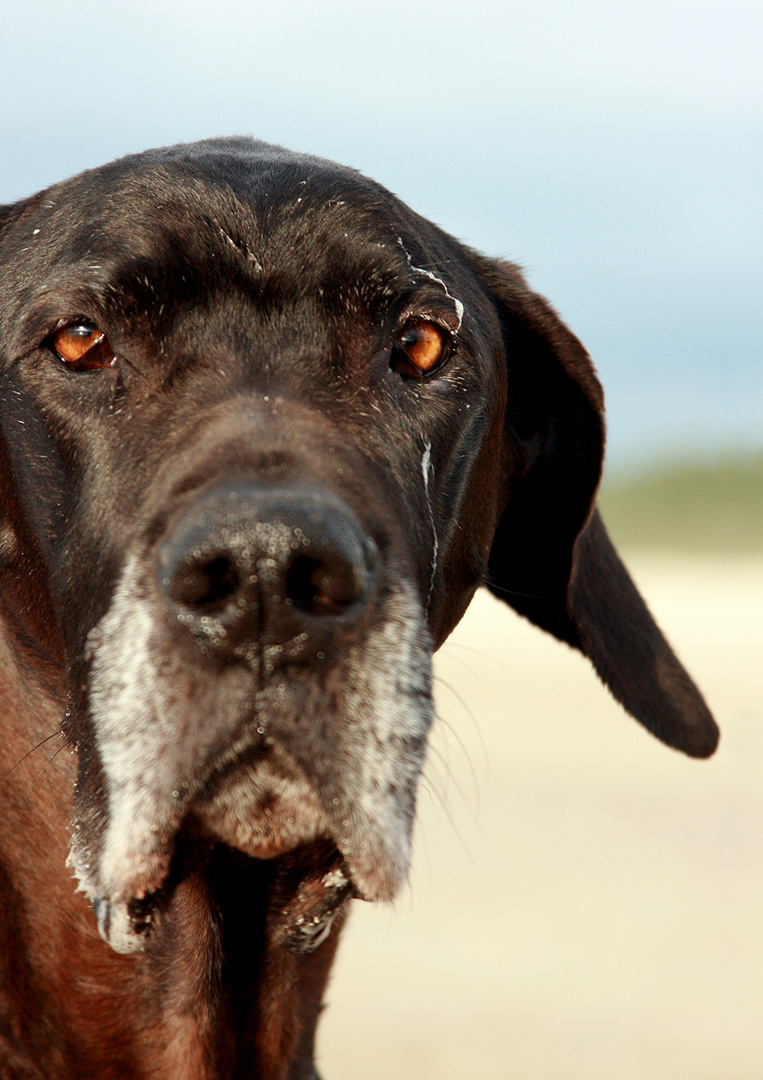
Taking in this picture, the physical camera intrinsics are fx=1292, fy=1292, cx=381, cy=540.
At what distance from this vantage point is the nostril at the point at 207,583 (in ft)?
6.77

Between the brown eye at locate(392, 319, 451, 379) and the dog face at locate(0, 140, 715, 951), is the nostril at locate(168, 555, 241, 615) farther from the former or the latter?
the brown eye at locate(392, 319, 451, 379)

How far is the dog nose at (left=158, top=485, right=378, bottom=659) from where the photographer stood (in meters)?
2.04

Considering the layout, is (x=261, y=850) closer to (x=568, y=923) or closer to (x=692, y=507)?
(x=568, y=923)

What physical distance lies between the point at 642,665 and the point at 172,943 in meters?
1.68

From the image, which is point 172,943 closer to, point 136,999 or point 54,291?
point 136,999

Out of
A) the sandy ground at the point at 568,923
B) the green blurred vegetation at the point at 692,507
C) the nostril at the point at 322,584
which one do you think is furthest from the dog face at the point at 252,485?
the green blurred vegetation at the point at 692,507

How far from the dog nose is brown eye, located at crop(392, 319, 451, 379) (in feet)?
2.73

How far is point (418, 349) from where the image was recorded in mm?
2914

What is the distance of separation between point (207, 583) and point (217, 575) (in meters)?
0.02

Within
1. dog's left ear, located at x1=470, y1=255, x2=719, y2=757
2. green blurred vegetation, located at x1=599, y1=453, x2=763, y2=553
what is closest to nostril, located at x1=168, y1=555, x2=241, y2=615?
dog's left ear, located at x1=470, y1=255, x2=719, y2=757

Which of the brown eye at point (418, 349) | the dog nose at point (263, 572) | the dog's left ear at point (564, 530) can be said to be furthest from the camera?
the dog's left ear at point (564, 530)

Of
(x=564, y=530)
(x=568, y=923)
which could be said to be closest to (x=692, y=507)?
(x=568, y=923)

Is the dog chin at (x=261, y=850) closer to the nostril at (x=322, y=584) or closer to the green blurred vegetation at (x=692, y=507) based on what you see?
the nostril at (x=322, y=584)

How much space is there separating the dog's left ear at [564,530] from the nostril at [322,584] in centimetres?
147
